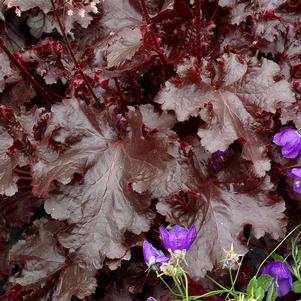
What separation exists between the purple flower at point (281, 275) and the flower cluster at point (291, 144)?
0.21m

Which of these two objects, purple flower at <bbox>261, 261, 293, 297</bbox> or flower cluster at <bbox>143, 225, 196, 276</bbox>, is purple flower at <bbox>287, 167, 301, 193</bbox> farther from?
flower cluster at <bbox>143, 225, 196, 276</bbox>

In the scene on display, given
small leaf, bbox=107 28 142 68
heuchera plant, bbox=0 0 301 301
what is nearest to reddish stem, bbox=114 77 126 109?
heuchera plant, bbox=0 0 301 301

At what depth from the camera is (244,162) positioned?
5.82 feet

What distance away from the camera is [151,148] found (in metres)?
1.69

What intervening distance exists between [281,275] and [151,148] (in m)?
0.49

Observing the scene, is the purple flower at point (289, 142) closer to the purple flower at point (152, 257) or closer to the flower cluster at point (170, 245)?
the flower cluster at point (170, 245)

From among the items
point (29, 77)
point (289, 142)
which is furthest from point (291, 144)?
point (29, 77)

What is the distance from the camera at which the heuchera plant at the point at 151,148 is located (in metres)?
1.68

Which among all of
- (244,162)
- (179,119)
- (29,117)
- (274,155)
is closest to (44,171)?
(29,117)

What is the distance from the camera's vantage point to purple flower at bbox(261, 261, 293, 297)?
1.73 m

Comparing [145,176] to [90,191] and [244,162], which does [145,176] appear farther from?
[244,162]

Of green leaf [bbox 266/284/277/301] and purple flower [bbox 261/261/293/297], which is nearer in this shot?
green leaf [bbox 266/284/277/301]

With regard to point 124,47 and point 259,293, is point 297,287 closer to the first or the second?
point 259,293

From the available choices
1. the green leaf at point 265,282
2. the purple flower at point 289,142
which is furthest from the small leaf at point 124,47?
the green leaf at point 265,282
